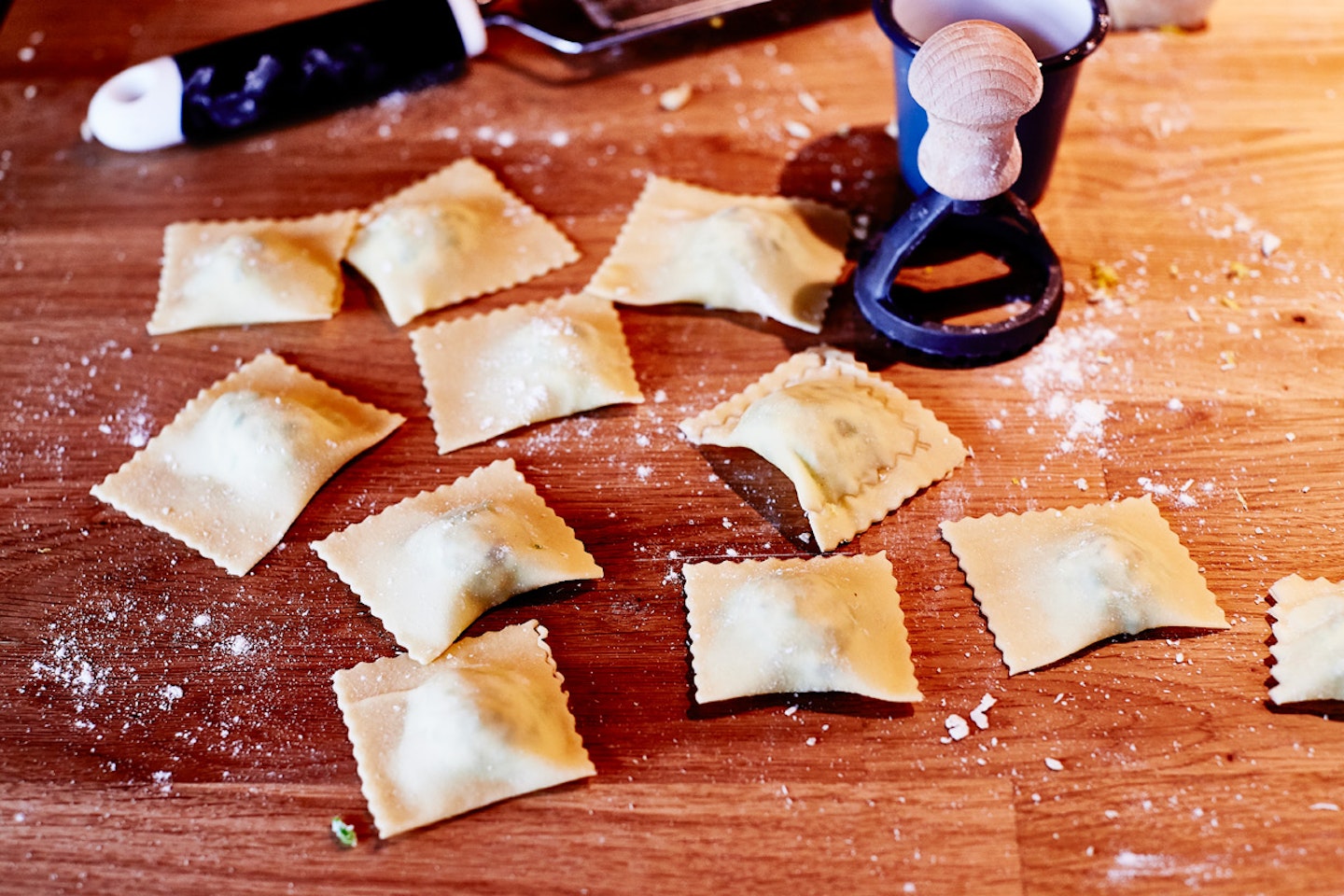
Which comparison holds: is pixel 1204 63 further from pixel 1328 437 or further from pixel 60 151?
pixel 60 151

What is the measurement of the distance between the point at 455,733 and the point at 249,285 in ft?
3.19

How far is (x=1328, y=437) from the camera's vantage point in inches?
70.1

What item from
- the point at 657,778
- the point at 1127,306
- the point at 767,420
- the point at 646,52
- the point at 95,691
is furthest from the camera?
the point at 646,52

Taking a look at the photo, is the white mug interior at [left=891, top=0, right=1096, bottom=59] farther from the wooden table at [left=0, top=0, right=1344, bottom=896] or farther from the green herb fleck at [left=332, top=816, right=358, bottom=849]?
the green herb fleck at [left=332, top=816, right=358, bottom=849]

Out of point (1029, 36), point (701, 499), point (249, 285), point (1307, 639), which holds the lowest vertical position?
point (1307, 639)

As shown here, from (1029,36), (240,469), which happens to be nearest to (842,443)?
(1029,36)

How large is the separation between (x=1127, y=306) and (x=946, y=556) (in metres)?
0.62

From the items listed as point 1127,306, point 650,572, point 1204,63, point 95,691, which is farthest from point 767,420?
point 1204,63

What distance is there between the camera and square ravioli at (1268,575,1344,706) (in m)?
1.50

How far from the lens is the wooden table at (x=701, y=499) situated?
1.44 m

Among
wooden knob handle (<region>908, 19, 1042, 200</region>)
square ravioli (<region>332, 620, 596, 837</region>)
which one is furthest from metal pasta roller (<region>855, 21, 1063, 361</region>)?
square ravioli (<region>332, 620, 596, 837</region>)

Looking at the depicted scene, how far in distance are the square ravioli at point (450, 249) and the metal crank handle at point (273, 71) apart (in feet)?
1.06

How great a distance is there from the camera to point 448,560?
164 centimetres

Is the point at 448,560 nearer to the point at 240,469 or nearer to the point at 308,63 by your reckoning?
the point at 240,469
